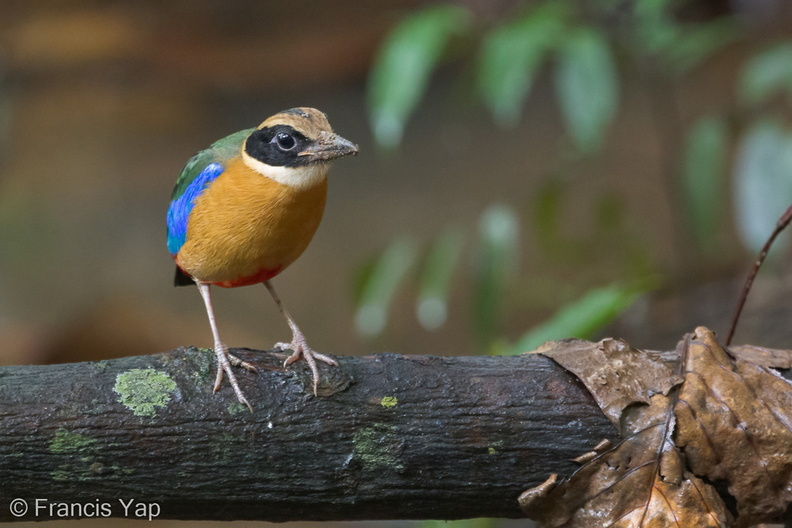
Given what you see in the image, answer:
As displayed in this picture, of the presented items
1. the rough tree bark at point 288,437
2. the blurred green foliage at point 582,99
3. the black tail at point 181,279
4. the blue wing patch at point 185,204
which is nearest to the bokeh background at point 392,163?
the blurred green foliage at point 582,99

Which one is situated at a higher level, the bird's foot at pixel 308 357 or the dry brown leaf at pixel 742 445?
the bird's foot at pixel 308 357

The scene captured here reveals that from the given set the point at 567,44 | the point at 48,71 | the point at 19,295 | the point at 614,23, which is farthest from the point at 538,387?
the point at 48,71

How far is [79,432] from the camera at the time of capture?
1.97 metres

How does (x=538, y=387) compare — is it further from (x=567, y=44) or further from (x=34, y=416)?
(x=567, y=44)

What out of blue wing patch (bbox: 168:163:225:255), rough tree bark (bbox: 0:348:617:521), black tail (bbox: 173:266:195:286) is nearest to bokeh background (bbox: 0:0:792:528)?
black tail (bbox: 173:266:195:286)

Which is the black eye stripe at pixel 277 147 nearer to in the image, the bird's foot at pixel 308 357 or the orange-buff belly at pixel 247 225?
the orange-buff belly at pixel 247 225

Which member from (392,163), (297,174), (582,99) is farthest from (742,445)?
(392,163)

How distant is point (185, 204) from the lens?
2.73 metres

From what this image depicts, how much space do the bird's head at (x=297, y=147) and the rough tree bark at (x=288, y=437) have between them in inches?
23.3

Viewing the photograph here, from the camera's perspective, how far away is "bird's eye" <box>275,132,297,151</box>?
2537 millimetres

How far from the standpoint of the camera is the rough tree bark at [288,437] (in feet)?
6.50

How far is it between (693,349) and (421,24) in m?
2.50

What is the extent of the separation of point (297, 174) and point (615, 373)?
3.44 feet

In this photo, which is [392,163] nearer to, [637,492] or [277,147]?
[277,147]
